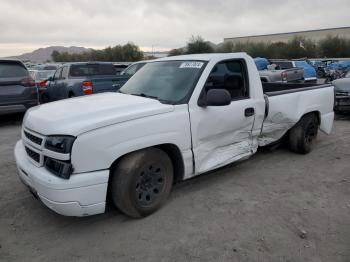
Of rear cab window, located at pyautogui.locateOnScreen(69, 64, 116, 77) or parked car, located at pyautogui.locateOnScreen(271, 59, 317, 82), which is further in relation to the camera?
parked car, located at pyautogui.locateOnScreen(271, 59, 317, 82)

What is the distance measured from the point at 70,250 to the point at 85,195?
1.80 ft

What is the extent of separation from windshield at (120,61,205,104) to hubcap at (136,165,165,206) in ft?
2.78

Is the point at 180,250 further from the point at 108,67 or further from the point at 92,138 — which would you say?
the point at 108,67

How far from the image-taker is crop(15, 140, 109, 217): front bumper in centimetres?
315

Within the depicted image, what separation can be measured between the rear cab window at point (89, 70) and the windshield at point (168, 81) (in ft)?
21.6

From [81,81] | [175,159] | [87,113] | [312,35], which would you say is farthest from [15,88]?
[312,35]

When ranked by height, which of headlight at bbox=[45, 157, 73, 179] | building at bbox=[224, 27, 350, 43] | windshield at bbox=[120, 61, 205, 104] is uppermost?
building at bbox=[224, 27, 350, 43]

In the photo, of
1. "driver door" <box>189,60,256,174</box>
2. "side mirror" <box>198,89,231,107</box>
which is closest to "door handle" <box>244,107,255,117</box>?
"driver door" <box>189,60,256,174</box>

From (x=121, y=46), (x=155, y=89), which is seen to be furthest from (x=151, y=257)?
(x=121, y=46)

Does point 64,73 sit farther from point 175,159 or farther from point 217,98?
point 217,98

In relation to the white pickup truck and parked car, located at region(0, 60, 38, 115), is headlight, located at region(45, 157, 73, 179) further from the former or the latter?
parked car, located at region(0, 60, 38, 115)

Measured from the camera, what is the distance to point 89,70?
11.6 meters

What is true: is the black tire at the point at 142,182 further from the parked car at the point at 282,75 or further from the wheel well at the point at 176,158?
the parked car at the point at 282,75

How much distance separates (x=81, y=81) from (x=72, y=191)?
684 cm
